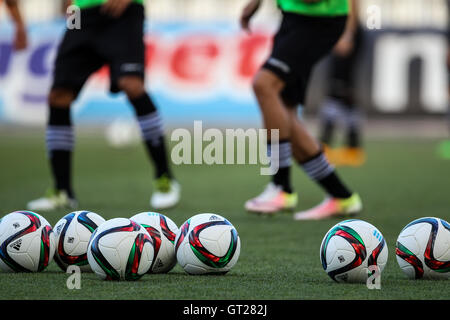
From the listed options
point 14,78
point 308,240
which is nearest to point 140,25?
point 308,240

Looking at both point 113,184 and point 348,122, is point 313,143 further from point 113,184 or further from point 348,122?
point 348,122

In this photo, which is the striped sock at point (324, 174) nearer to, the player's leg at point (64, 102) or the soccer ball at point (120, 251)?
the player's leg at point (64, 102)

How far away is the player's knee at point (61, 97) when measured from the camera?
658cm

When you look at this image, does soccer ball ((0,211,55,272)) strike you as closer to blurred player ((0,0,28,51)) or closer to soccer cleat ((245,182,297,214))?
soccer cleat ((245,182,297,214))

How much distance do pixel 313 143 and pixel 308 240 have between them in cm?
109

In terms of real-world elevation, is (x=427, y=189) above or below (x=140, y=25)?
below

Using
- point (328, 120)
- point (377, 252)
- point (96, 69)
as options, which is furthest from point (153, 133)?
point (328, 120)

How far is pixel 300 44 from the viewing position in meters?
5.93

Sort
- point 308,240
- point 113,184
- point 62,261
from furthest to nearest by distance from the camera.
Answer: point 113,184
point 308,240
point 62,261

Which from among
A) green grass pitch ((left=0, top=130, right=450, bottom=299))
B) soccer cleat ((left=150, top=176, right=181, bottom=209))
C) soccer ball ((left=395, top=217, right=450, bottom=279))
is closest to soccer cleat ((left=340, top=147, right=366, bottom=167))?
green grass pitch ((left=0, top=130, right=450, bottom=299))

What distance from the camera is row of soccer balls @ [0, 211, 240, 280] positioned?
381 cm

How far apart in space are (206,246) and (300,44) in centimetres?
236

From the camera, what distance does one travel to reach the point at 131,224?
3.86 meters

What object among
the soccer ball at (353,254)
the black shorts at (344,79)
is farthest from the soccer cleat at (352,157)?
the soccer ball at (353,254)
